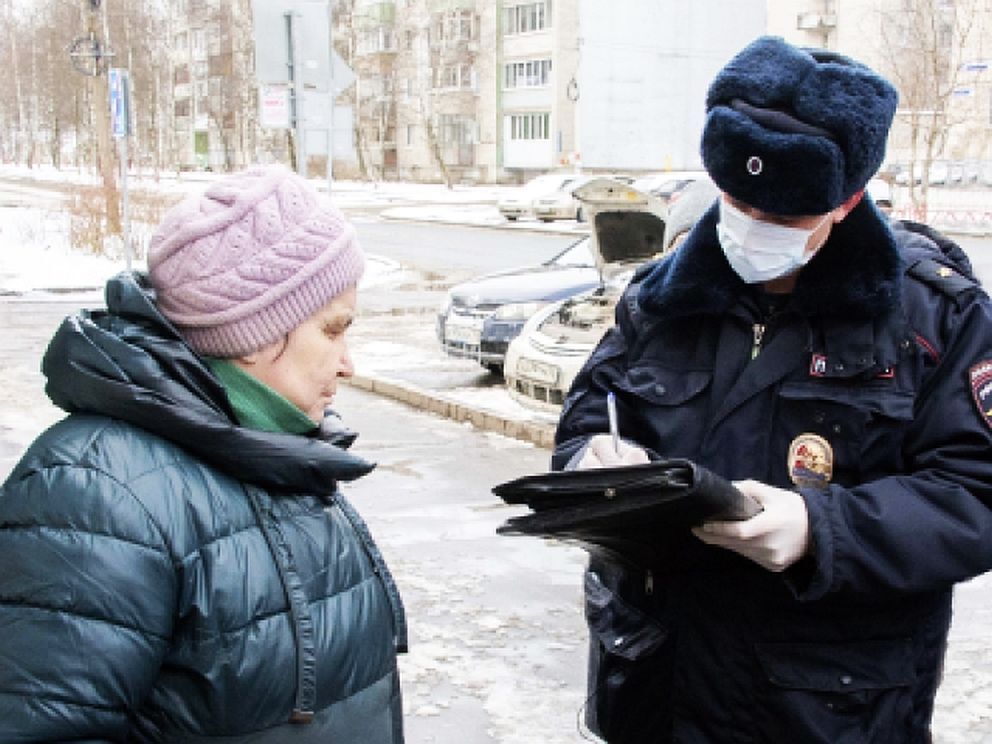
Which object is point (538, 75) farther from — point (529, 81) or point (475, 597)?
point (475, 597)

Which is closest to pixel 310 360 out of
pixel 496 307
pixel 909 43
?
pixel 496 307

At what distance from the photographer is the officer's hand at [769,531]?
68.3 inches

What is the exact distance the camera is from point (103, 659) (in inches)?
55.0

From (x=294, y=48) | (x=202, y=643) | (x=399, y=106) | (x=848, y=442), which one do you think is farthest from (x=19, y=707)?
(x=399, y=106)

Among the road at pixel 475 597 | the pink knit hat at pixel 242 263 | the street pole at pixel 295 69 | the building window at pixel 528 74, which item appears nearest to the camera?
the pink knit hat at pixel 242 263

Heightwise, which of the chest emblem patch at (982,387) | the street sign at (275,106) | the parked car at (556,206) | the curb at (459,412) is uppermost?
the street sign at (275,106)

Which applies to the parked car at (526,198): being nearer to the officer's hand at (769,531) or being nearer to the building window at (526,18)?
the building window at (526,18)

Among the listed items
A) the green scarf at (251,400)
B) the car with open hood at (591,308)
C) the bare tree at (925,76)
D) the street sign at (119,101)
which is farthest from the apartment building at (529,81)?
the green scarf at (251,400)

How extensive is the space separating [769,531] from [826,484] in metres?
0.21

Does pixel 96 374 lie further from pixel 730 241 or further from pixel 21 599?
pixel 730 241

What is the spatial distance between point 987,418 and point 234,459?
118cm

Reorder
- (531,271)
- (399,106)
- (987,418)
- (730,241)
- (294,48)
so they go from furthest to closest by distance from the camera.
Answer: (399,106)
(531,271)
(294,48)
(730,241)
(987,418)

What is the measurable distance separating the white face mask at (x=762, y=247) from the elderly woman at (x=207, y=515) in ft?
2.19

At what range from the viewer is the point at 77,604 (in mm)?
1395
